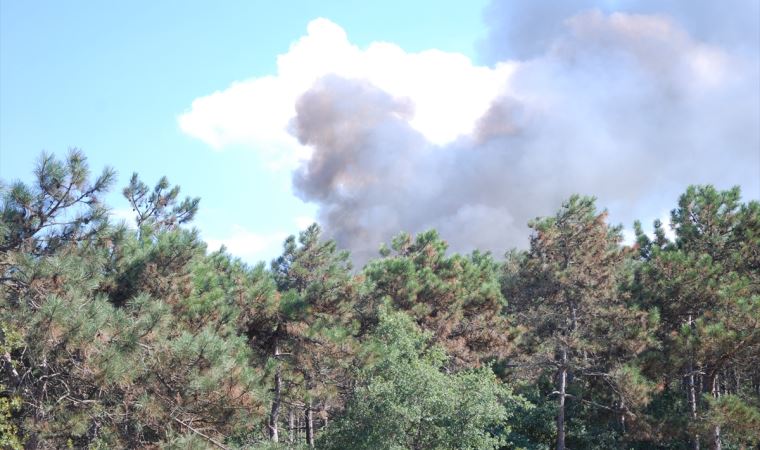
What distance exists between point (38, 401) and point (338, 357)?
8132mm

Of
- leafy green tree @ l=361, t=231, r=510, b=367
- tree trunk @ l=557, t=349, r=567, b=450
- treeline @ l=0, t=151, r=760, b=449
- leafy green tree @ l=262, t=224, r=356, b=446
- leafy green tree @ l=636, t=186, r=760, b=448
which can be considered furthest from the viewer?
tree trunk @ l=557, t=349, r=567, b=450

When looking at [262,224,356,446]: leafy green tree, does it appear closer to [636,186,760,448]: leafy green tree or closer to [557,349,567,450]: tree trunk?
[557,349,567,450]: tree trunk

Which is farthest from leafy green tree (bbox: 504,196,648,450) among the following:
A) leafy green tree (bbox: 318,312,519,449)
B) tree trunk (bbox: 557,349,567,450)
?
leafy green tree (bbox: 318,312,519,449)

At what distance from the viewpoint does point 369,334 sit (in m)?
19.7

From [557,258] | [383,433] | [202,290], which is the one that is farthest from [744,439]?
[202,290]

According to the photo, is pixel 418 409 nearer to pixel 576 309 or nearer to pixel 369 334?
pixel 369 334

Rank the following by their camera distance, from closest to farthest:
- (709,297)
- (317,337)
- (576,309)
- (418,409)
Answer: (418,409)
(317,337)
(709,297)
(576,309)

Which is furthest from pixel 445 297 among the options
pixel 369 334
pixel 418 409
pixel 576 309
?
pixel 418 409

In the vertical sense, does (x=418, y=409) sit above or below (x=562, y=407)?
below

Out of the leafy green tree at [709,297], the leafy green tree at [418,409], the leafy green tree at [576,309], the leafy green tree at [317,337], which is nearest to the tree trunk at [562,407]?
the leafy green tree at [576,309]

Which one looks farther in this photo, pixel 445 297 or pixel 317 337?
pixel 445 297

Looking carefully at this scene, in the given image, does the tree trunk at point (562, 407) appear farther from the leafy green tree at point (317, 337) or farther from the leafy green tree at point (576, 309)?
the leafy green tree at point (317, 337)

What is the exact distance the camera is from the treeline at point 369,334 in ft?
32.9

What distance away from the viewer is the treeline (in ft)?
32.9
